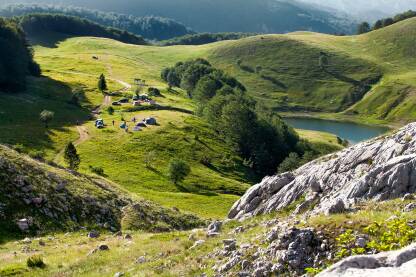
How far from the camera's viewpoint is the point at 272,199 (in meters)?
40.2

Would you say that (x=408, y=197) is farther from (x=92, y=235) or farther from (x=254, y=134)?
(x=254, y=134)

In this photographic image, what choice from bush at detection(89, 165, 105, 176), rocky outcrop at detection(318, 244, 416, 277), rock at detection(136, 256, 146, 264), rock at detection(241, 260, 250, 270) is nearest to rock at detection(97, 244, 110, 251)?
rock at detection(136, 256, 146, 264)

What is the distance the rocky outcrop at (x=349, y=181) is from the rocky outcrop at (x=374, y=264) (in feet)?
45.1

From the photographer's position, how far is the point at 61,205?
4609cm

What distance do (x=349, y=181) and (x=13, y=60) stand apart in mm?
159574

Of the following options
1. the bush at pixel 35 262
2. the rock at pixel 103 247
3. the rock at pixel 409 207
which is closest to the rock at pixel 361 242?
the rock at pixel 409 207

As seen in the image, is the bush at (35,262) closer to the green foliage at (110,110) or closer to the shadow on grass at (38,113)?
the shadow on grass at (38,113)

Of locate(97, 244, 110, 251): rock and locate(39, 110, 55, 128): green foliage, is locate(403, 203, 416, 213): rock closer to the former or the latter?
locate(97, 244, 110, 251): rock

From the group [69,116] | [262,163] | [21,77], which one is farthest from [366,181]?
[21,77]

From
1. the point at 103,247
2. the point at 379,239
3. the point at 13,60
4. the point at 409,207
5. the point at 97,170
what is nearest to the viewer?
the point at 379,239

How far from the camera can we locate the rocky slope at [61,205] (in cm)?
4269

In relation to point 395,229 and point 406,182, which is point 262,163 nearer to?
point 406,182

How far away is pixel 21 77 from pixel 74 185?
131m

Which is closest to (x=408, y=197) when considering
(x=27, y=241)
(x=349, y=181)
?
(x=349, y=181)
